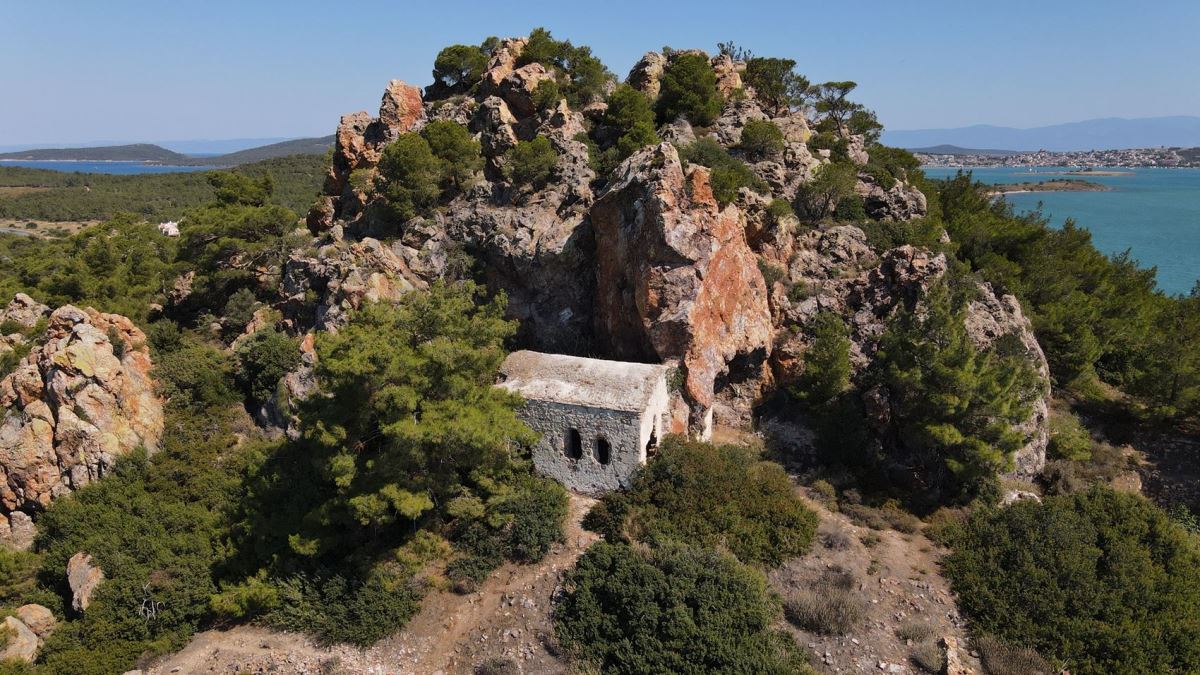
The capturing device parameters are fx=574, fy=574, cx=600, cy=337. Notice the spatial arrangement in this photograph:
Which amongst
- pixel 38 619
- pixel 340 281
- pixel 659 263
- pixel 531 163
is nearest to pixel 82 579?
pixel 38 619

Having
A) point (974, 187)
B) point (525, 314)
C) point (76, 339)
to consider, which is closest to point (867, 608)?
point (525, 314)

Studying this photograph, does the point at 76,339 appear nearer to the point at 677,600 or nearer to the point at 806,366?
the point at 677,600

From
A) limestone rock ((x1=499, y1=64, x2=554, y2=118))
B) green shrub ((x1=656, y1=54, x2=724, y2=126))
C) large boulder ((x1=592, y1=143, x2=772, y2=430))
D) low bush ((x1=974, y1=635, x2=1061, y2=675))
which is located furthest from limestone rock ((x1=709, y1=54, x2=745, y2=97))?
low bush ((x1=974, y1=635, x2=1061, y2=675))

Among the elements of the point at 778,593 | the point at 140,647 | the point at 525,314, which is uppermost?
the point at 525,314

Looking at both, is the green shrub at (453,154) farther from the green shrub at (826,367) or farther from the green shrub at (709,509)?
the green shrub at (826,367)

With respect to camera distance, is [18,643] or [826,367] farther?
[826,367]

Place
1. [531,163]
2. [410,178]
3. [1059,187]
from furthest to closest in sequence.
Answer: [1059,187] → [410,178] → [531,163]

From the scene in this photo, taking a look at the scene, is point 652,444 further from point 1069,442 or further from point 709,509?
point 1069,442
